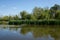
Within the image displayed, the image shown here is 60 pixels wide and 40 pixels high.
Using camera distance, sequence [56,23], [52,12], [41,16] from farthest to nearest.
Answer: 1. [52,12]
2. [41,16]
3. [56,23]

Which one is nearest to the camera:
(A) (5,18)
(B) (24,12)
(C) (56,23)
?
(C) (56,23)

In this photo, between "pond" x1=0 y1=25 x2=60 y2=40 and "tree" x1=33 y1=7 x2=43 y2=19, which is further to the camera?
"tree" x1=33 y1=7 x2=43 y2=19

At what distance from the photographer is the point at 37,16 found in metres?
32.1

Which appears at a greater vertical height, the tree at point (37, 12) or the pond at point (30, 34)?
the tree at point (37, 12)

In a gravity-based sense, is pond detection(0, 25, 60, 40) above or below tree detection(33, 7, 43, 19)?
below

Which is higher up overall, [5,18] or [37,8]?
[37,8]

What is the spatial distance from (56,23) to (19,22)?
7659 mm

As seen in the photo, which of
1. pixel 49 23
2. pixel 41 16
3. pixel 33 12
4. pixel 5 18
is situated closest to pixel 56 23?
pixel 49 23

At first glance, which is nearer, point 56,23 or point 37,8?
point 56,23

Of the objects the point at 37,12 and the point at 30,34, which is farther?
the point at 37,12

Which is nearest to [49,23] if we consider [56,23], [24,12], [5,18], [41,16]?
[56,23]

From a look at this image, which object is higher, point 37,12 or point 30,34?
point 37,12

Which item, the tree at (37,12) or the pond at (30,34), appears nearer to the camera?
the pond at (30,34)

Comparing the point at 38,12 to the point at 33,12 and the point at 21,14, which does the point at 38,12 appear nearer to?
the point at 33,12
